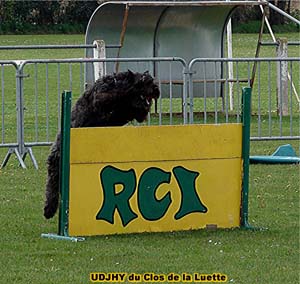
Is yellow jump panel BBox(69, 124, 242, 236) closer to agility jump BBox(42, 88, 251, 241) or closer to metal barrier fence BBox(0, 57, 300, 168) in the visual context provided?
agility jump BBox(42, 88, 251, 241)

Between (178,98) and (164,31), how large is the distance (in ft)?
4.24

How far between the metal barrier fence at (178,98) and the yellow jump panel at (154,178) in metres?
3.35

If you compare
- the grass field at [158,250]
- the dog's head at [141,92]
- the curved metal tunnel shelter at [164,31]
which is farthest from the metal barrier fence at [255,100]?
the dog's head at [141,92]

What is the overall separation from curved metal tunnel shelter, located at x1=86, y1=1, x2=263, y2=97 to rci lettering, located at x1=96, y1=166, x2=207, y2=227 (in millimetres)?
10000

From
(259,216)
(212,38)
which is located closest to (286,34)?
(212,38)

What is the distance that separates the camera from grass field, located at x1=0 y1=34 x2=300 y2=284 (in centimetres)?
716

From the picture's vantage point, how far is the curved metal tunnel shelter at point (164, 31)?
1867 centimetres

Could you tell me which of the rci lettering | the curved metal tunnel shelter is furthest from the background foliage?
the rci lettering

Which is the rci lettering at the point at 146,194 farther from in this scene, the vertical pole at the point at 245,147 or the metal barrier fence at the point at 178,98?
the metal barrier fence at the point at 178,98

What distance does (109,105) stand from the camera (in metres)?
8.70

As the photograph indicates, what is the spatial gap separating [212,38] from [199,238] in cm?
1127

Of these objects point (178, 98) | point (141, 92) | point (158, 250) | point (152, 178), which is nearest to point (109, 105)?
point (141, 92)

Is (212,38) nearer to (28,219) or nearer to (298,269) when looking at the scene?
(28,219)

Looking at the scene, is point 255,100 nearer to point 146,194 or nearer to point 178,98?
point 178,98
